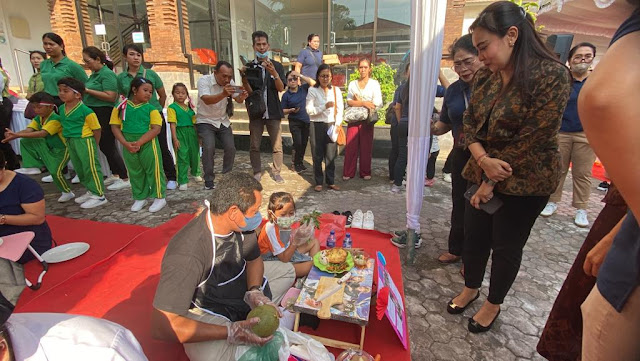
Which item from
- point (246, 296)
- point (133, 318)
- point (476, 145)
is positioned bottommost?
point (133, 318)

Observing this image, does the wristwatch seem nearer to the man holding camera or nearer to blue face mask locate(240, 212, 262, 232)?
blue face mask locate(240, 212, 262, 232)

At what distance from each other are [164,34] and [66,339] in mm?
9515

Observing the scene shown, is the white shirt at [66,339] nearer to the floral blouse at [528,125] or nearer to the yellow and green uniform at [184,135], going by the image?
the floral blouse at [528,125]

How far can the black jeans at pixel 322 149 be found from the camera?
5.11m

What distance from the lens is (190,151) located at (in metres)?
5.22

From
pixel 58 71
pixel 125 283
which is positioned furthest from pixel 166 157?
pixel 125 283

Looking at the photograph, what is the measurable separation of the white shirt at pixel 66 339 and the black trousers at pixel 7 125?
6.26 m

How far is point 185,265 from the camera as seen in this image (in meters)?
1.50

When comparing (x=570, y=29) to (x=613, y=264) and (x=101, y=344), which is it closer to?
(x=613, y=264)

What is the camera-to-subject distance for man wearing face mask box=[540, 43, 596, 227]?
3.63 meters

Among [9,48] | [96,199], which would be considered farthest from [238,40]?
[96,199]

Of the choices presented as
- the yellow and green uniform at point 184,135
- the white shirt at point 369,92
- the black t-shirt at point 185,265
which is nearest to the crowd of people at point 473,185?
the black t-shirt at point 185,265

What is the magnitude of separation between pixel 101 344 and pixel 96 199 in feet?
13.8

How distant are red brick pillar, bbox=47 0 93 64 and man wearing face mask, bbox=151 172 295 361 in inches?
445
